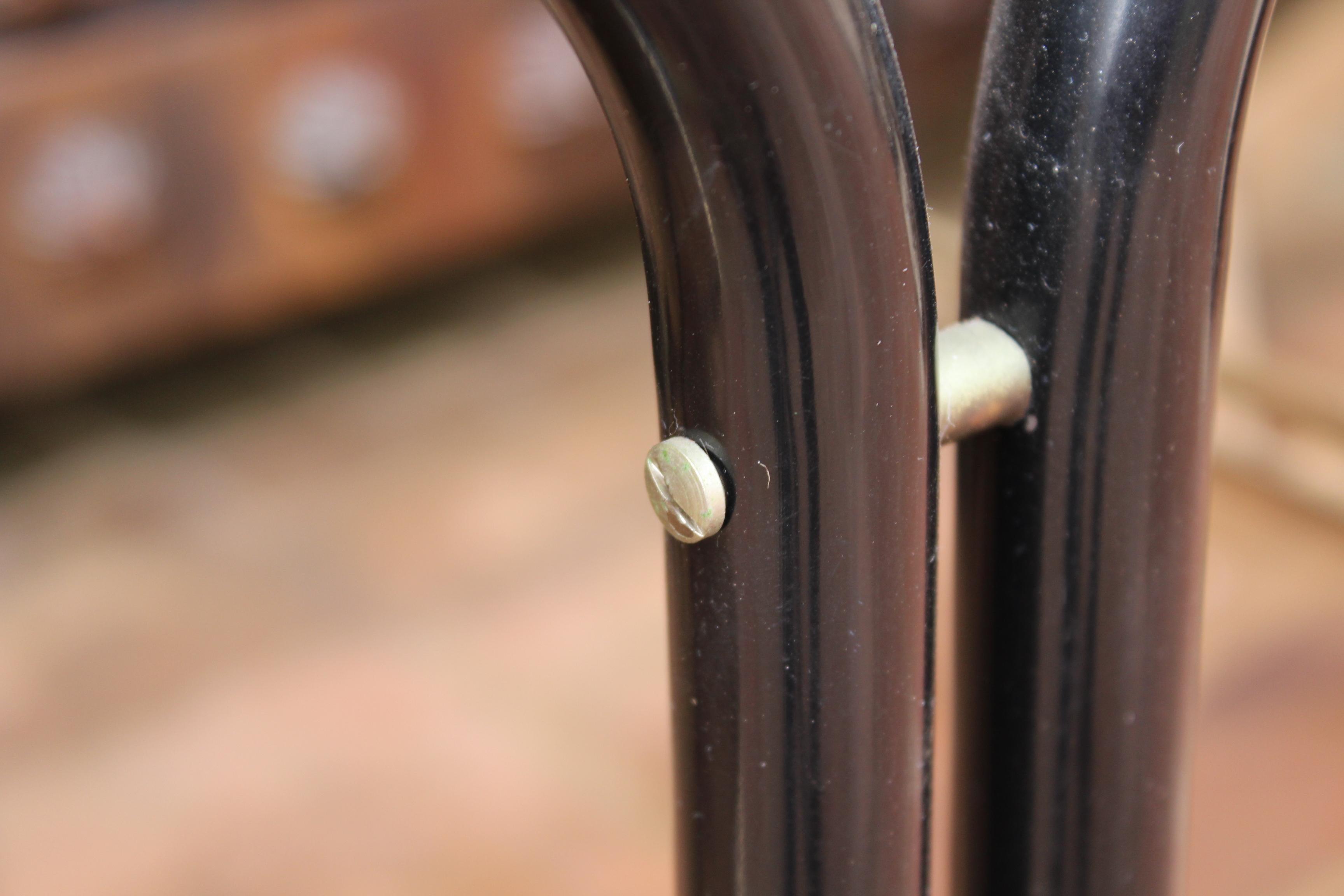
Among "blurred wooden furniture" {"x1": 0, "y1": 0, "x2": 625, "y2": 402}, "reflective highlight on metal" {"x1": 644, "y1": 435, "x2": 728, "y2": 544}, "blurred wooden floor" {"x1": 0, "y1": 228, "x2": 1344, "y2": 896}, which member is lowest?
"blurred wooden floor" {"x1": 0, "y1": 228, "x2": 1344, "y2": 896}

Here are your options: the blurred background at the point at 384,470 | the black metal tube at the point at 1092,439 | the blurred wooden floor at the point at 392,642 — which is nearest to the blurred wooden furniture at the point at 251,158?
the blurred background at the point at 384,470

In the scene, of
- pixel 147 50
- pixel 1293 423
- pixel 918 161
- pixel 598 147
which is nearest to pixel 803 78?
pixel 918 161

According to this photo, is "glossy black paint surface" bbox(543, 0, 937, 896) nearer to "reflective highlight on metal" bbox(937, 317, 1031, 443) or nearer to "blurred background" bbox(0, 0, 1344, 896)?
"reflective highlight on metal" bbox(937, 317, 1031, 443)

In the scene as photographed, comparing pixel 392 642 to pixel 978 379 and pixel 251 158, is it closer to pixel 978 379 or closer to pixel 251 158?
pixel 251 158

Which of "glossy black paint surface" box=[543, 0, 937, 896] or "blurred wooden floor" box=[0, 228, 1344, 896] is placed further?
"blurred wooden floor" box=[0, 228, 1344, 896]

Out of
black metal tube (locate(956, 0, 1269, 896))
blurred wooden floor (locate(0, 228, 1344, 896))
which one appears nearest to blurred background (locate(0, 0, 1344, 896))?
blurred wooden floor (locate(0, 228, 1344, 896))

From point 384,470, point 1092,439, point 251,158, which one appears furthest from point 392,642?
point 1092,439

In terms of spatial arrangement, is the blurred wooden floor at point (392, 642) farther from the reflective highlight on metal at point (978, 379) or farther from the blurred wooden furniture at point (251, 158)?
the reflective highlight on metal at point (978, 379)

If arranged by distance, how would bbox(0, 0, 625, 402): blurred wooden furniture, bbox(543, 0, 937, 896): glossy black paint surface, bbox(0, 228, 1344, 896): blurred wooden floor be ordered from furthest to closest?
1. bbox(0, 0, 625, 402): blurred wooden furniture
2. bbox(0, 228, 1344, 896): blurred wooden floor
3. bbox(543, 0, 937, 896): glossy black paint surface
